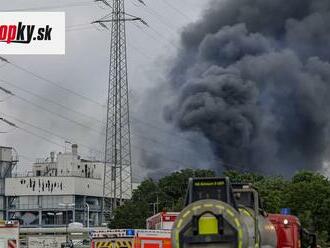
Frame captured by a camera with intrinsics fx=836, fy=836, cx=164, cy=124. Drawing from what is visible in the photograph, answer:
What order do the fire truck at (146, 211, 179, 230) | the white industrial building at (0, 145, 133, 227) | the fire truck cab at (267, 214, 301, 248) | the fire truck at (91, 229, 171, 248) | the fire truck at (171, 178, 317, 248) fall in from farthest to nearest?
the white industrial building at (0, 145, 133, 227)
the fire truck at (146, 211, 179, 230)
the fire truck at (91, 229, 171, 248)
the fire truck cab at (267, 214, 301, 248)
the fire truck at (171, 178, 317, 248)

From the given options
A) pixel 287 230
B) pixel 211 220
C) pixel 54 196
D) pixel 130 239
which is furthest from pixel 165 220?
pixel 54 196

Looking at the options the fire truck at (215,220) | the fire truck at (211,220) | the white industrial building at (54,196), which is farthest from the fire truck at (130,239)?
the white industrial building at (54,196)

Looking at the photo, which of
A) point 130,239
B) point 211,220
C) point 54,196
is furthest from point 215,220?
point 54,196

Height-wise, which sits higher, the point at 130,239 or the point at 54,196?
the point at 54,196

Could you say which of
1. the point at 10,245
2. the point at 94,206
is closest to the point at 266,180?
the point at 94,206

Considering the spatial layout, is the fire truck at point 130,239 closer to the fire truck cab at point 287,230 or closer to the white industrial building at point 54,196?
the fire truck cab at point 287,230

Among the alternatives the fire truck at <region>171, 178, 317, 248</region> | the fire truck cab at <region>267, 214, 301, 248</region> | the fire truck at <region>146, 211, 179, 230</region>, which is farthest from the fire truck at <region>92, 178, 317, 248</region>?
the fire truck at <region>146, 211, 179, 230</region>

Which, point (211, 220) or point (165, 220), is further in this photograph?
point (165, 220)

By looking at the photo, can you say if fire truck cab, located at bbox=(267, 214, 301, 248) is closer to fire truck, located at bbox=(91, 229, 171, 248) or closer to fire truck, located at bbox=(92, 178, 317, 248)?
fire truck, located at bbox=(91, 229, 171, 248)

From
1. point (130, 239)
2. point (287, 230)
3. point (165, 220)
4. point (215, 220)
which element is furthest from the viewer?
point (165, 220)

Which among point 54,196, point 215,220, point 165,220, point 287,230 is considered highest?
point 54,196

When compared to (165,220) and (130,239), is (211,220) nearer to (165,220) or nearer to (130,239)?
(130,239)

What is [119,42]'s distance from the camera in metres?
110

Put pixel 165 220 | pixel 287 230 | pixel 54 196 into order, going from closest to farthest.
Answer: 1. pixel 287 230
2. pixel 165 220
3. pixel 54 196
